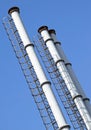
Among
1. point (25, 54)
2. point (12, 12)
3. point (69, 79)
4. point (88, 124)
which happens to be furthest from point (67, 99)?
point (12, 12)

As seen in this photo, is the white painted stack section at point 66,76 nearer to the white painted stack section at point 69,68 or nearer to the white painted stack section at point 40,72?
the white painted stack section at point 69,68

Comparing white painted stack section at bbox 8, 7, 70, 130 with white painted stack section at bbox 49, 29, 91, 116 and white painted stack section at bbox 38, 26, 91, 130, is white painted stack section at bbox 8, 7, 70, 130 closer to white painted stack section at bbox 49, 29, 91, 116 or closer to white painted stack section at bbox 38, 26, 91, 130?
white painted stack section at bbox 38, 26, 91, 130

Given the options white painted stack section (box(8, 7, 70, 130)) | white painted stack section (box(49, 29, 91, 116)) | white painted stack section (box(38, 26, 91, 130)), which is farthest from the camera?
white painted stack section (box(49, 29, 91, 116))

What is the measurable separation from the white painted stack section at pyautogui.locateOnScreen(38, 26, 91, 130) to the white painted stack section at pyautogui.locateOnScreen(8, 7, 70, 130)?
5.78 ft

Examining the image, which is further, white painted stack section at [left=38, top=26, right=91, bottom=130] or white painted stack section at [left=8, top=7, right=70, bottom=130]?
white painted stack section at [left=38, top=26, right=91, bottom=130]

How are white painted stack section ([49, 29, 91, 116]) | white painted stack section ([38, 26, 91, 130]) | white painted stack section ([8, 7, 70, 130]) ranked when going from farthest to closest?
white painted stack section ([49, 29, 91, 116]), white painted stack section ([38, 26, 91, 130]), white painted stack section ([8, 7, 70, 130])

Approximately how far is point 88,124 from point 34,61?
5.77 m

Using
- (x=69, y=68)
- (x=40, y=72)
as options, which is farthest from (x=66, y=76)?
(x=40, y=72)

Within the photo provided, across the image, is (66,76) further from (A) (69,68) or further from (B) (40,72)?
(B) (40,72)

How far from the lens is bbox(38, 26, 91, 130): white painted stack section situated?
2156 cm

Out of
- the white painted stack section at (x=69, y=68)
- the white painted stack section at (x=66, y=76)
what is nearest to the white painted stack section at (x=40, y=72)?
the white painted stack section at (x=66, y=76)

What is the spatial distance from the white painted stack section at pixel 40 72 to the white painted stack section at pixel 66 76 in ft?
5.78

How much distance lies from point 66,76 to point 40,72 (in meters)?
2.16

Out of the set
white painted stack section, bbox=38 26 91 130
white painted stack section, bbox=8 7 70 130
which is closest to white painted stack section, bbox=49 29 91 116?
white painted stack section, bbox=38 26 91 130
